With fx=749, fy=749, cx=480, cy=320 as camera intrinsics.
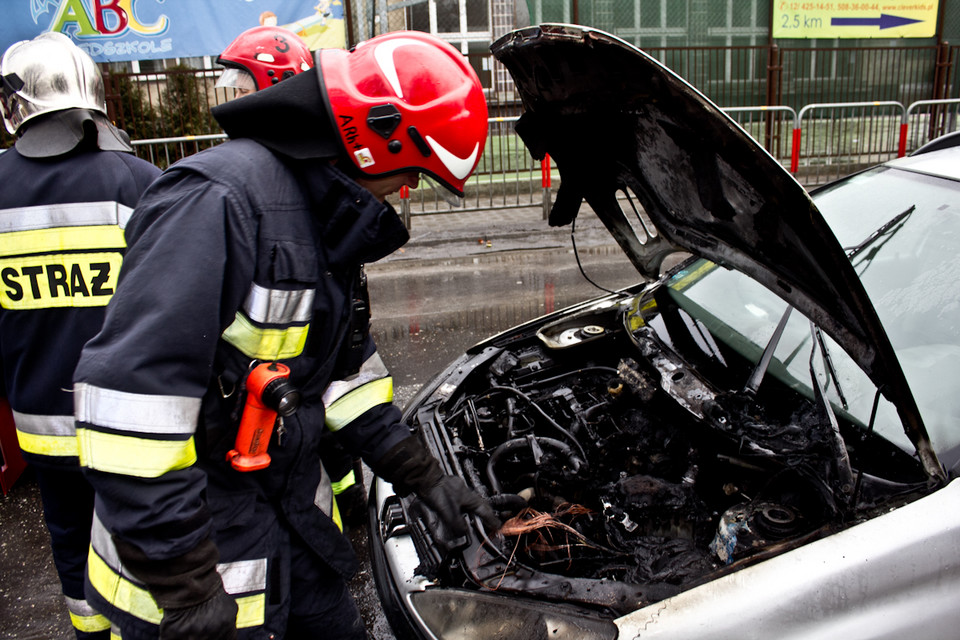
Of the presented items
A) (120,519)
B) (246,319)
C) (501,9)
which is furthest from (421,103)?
(501,9)

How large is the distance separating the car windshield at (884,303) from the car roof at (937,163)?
0.04 metres

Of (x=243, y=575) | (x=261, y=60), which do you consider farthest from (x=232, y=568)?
(x=261, y=60)

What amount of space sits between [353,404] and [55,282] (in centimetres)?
107

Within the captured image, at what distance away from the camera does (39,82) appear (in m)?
2.37

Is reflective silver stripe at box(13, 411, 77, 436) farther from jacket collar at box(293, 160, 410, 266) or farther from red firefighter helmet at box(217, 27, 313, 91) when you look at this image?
red firefighter helmet at box(217, 27, 313, 91)

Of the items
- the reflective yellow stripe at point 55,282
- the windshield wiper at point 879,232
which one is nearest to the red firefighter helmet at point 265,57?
the reflective yellow stripe at point 55,282

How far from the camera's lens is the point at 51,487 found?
7.72 feet

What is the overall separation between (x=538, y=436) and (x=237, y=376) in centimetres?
131

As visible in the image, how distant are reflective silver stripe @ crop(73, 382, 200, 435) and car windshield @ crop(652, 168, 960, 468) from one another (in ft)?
5.80

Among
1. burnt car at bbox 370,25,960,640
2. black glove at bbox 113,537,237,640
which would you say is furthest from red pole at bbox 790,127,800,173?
black glove at bbox 113,537,237,640

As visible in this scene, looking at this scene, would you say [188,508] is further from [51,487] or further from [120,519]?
[51,487]

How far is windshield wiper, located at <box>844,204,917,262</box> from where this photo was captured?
8.73 feet

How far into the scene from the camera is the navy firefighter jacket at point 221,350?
53.3 inches

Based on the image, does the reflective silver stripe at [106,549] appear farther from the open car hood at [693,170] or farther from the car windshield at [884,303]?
the car windshield at [884,303]
